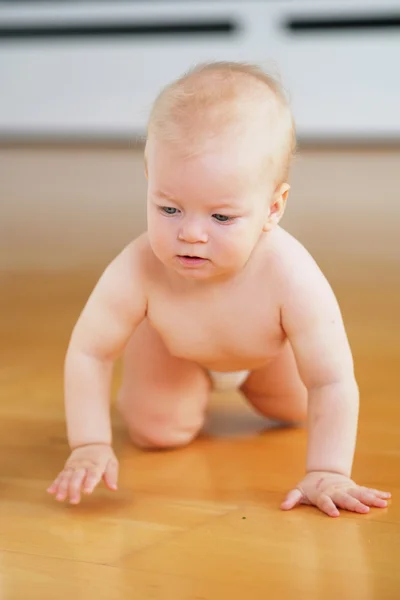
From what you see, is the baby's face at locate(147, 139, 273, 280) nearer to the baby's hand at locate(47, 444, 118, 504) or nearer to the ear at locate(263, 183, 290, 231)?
the ear at locate(263, 183, 290, 231)

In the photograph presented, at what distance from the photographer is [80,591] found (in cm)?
81

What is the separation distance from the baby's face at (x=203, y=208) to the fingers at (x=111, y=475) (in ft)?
0.67

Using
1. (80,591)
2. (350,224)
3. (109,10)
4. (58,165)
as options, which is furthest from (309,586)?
(109,10)

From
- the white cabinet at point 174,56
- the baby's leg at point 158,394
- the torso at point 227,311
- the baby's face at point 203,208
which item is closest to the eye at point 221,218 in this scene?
the baby's face at point 203,208

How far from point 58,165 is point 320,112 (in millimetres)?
998

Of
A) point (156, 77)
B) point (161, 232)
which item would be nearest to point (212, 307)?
point (161, 232)

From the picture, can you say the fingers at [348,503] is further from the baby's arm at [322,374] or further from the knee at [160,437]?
the knee at [160,437]

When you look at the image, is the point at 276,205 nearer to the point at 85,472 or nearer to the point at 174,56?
the point at 85,472

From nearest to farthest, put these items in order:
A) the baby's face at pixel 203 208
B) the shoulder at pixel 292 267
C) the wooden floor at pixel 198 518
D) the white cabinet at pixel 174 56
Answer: the wooden floor at pixel 198 518
the baby's face at pixel 203 208
the shoulder at pixel 292 267
the white cabinet at pixel 174 56

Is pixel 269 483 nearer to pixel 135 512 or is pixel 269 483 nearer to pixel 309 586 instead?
pixel 135 512

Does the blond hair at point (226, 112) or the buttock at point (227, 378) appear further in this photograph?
the buttock at point (227, 378)

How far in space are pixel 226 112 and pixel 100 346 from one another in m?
0.30

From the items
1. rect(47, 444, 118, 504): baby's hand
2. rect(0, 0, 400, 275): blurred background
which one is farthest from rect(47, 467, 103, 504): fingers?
rect(0, 0, 400, 275): blurred background

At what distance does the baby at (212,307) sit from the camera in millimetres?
977
